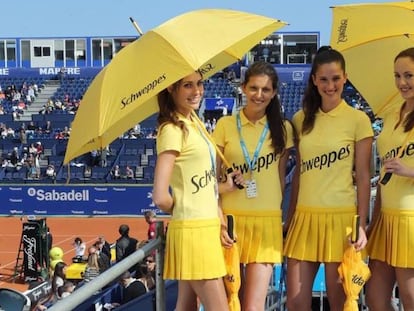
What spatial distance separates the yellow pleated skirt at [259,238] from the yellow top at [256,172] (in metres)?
0.04

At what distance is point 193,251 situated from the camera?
3.30 m

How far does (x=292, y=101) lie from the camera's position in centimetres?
3538

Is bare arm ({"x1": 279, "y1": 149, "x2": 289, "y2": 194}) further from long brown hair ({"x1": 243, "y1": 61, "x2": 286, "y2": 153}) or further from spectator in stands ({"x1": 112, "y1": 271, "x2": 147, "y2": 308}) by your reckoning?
spectator in stands ({"x1": 112, "y1": 271, "x2": 147, "y2": 308})

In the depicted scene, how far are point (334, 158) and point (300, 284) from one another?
0.70m

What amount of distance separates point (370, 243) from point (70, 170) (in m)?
23.1

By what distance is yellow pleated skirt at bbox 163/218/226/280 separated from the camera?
329 cm

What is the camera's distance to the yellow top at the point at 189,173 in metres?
3.29

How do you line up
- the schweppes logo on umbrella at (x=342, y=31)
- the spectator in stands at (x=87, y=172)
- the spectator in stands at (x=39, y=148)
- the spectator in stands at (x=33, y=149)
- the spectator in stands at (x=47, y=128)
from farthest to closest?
the spectator in stands at (x=47, y=128) → the spectator in stands at (x=39, y=148) → the spectator in stands at (x=33, y=149) → the spectator in stands at (x=87, y=172) → the schweppes logo on umbrella at (x=342, y=31)

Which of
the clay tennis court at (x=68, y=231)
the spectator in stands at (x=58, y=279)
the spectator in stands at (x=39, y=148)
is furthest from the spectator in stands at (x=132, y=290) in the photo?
the spectator in stands at (x=39, y=148)

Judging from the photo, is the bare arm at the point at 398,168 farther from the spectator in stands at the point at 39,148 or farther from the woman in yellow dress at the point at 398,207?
the spectator in stands at the point at 39,148

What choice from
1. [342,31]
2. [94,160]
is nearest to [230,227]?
[342,31]

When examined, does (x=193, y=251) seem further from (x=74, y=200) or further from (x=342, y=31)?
(x=74, y=200)

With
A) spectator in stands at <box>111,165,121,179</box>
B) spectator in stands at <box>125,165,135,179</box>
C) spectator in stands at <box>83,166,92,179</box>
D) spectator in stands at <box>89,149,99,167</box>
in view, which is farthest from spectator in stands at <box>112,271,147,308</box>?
spectator in stands at <box>89,149,99,167</box>

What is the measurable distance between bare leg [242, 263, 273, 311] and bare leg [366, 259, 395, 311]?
0.58 metres
